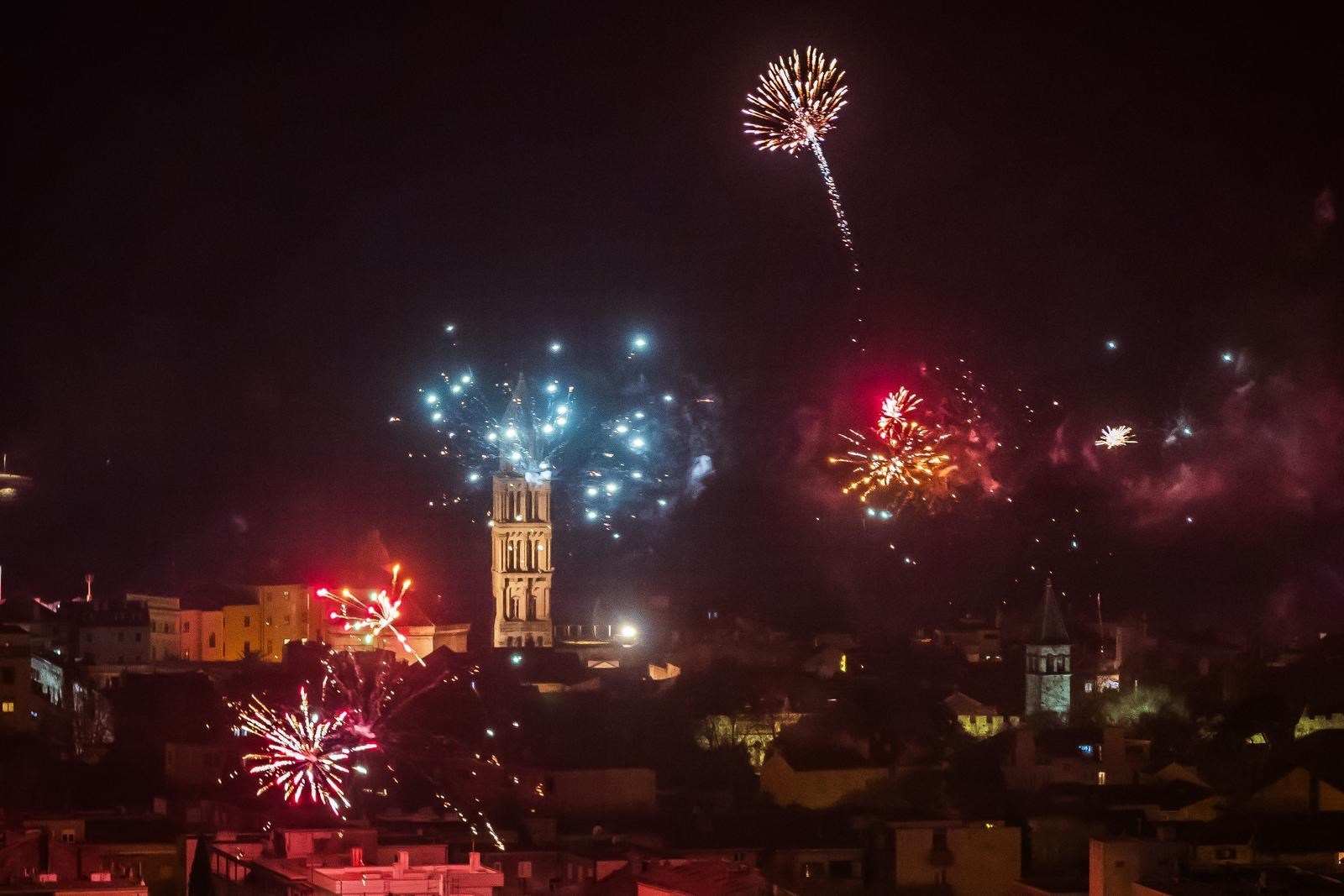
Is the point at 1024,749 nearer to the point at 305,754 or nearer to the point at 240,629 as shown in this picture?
the point at 305,754

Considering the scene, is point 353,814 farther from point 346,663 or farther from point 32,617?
point 32,617

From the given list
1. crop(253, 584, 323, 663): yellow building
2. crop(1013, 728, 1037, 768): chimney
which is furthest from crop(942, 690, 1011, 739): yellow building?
crop(253, 584, 323, 663): yellow building

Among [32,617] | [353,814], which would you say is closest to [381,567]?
[32,617]

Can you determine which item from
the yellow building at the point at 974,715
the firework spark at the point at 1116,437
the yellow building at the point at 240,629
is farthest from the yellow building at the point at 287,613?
the firework spark at the point at 1116,437

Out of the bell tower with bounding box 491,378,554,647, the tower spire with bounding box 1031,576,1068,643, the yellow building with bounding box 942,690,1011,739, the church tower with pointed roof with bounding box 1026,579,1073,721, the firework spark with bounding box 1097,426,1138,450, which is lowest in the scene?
the yellow building with bounding box 942,690,1011,739

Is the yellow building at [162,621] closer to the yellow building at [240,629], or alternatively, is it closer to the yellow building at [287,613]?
the yellow building at [240,629]

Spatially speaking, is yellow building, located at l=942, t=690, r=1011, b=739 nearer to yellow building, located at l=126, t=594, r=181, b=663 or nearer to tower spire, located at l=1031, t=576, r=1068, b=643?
tower spire, located at l=1031, t=576, r=1068, b=643
